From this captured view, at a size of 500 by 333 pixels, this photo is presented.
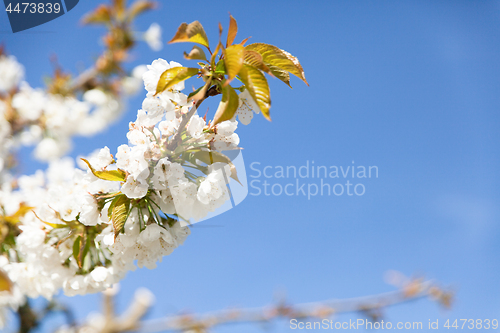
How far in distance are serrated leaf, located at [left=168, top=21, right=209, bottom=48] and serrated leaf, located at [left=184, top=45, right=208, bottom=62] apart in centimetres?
2

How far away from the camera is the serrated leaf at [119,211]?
2.60 feet

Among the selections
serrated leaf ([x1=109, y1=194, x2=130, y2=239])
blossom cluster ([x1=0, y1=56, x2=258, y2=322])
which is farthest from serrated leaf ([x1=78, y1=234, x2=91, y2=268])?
serrated leaf ([x1=109, y1=194, x2=130, y2=239])

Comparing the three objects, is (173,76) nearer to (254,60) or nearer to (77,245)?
(254,60)

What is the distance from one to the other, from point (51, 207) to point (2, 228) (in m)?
0.35

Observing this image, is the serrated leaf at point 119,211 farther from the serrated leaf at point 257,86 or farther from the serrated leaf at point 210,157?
the serrated leaf at point 257,86

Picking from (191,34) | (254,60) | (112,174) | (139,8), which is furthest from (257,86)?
(139,8)

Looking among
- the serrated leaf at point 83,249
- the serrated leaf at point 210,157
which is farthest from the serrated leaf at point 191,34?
the serrated leaf at point 83,249

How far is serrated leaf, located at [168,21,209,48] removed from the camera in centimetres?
67

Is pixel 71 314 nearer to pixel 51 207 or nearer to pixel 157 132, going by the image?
pixel 51 207

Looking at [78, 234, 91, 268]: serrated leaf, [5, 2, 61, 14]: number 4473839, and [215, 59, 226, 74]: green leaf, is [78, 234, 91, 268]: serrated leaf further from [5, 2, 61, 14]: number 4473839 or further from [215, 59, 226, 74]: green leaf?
[5, 2, 61, 14]: number 4473839

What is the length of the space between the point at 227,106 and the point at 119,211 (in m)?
0.41

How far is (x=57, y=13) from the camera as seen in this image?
2379 mm

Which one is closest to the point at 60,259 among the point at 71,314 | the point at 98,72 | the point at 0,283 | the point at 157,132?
the point at 157,132

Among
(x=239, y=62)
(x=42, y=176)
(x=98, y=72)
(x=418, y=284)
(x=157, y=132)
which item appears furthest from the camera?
(x=418, y=284)
